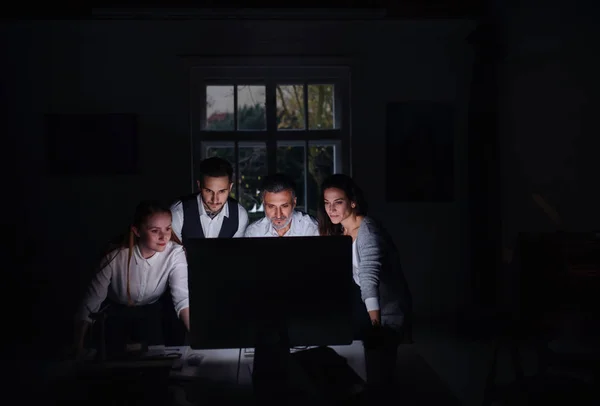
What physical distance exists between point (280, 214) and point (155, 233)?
2.68 feet

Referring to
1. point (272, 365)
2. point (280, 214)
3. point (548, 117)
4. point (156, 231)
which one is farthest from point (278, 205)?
point (548, 117)

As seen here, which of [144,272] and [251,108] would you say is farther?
[251,108]

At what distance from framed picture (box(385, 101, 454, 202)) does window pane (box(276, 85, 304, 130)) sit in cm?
79

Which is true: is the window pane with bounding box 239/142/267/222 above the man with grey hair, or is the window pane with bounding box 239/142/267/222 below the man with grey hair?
above

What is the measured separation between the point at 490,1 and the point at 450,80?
0.74 m

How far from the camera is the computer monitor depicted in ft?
5.82

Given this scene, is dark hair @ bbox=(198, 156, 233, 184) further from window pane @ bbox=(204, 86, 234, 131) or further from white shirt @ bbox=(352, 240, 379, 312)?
window pane @ bbox=(204, 86, 234, 131)

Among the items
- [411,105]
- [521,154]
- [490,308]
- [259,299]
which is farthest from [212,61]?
[259,299]

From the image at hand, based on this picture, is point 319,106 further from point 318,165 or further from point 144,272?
point 144,272

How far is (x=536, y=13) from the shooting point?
14.7 feet

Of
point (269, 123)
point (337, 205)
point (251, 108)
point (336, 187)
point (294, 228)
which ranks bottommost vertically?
point (294, 228)

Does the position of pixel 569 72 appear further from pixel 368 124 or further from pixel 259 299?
pixel 259 299

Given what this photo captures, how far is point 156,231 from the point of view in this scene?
2.68 metres

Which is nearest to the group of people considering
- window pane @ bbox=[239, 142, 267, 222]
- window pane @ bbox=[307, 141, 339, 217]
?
window pane @ bbox=[239, 142, 267, 222]
